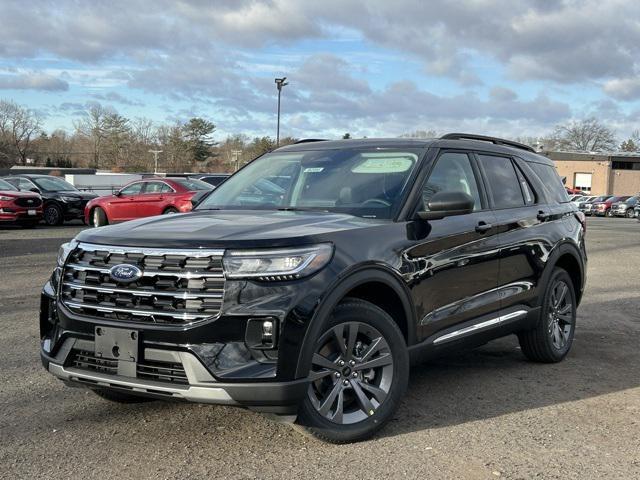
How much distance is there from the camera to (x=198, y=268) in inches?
141

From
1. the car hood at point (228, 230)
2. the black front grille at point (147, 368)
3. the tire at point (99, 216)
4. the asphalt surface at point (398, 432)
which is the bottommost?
the asphalt surface at point (398, 432)

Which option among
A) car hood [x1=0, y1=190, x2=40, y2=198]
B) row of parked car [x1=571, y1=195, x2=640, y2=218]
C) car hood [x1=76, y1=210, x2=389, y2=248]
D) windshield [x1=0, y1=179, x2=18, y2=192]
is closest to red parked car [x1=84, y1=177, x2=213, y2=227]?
car hood [x1=0, y1=190, x2=40, y2=198]

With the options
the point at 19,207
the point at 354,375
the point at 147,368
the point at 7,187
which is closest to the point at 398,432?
the point at 354,375

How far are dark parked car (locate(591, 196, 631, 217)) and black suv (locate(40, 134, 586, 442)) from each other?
45.4 m

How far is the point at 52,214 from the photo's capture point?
70.3ft

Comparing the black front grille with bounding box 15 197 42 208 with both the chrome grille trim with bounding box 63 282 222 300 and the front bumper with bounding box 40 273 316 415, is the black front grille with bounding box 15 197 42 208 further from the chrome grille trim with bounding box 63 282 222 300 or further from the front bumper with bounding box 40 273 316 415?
the front bumper with bounding box 40 273 316 415

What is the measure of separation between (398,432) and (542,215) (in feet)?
8.64

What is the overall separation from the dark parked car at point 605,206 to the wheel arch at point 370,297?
1840 inches

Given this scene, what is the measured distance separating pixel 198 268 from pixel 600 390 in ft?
11.0

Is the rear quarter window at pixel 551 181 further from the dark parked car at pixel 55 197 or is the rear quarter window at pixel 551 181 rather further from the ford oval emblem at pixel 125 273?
the dark parked car at pixel 55 197

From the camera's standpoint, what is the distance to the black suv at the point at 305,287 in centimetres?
354

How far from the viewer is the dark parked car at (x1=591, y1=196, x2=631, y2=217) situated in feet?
155

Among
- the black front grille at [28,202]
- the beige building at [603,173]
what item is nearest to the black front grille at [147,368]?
the black front grille at [28,202]

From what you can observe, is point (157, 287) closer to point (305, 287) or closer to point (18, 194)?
point (305, 287)
